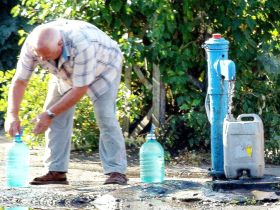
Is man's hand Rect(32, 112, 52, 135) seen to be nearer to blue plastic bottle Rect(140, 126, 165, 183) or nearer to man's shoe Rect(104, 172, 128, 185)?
man's shoe Rect(104, 172, 128, 185)

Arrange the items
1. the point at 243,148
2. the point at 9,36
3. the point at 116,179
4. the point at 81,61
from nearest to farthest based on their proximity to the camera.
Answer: the point at 81,61
the point at 243,148
the point at 116,179
the point at 9,36

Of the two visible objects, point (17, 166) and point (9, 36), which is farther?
point (9, 36)

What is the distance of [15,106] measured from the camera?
7535 millimetres

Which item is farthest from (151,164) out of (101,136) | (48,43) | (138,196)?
(48,43)

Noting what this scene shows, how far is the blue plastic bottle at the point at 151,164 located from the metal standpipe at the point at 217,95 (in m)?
0.42

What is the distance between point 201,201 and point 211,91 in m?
1.21

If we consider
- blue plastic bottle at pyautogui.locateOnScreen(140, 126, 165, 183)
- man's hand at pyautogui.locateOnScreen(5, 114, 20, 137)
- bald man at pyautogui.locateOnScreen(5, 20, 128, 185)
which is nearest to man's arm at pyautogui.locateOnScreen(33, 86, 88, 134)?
bald man at pyautogui.locateOnScreen(5, 20, 128, 185)

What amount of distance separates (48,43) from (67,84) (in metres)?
0.57

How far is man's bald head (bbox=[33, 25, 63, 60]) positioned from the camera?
23.3 feet

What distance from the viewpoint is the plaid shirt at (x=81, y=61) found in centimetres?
722

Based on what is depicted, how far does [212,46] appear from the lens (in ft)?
25.8

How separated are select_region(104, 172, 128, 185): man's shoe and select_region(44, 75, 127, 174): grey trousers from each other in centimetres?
3

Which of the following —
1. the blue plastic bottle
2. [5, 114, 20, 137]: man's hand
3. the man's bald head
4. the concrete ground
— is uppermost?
the man's bald head

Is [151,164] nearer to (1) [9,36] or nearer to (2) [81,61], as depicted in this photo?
(2) [81,61]
